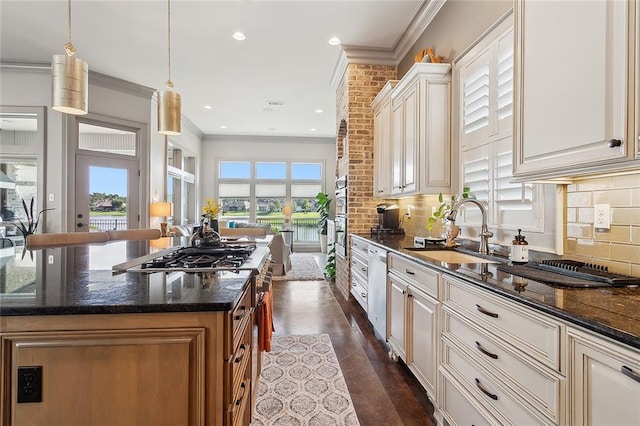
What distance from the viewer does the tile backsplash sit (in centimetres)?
139

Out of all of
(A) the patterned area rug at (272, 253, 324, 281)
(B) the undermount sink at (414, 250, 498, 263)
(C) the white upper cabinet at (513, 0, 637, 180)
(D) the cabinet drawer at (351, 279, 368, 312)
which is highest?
(C) the white upper cabinet at (513, 0, 637, 180)

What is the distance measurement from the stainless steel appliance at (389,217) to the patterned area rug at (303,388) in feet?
5.46

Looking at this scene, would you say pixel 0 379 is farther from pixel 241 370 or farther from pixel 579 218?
pixel 579 218

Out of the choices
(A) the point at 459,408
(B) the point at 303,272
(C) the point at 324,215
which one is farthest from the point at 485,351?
(C) the point at 324,215

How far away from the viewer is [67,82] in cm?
187

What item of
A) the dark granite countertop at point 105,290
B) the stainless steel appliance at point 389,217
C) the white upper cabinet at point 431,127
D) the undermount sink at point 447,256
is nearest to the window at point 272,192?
the stainless steel appliance at point 389,217

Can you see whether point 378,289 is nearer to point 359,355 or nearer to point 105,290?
point 359,355

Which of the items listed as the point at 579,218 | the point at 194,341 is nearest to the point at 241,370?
the point at 194,341

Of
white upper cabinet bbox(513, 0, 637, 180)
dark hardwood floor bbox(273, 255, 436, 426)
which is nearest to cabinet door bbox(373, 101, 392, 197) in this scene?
dark hardwood floor bbox(273, 255, 436, 426)

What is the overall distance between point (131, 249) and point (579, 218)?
2718 mm

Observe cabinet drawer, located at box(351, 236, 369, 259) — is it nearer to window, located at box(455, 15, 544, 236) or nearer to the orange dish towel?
window, located at box(455, 15, 544, 236)

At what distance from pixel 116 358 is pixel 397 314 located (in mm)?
2004

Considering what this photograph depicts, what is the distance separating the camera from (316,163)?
991cm

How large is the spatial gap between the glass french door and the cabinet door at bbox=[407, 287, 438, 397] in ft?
17.7
